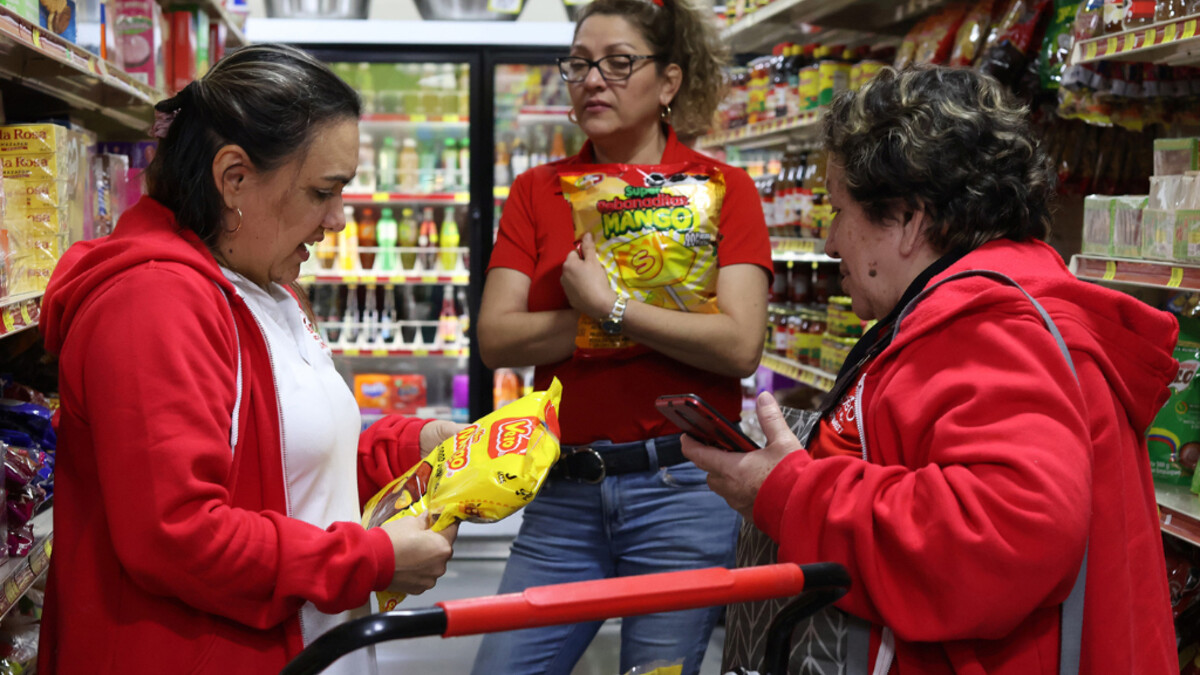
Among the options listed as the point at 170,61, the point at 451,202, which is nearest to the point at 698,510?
the point at 170,61

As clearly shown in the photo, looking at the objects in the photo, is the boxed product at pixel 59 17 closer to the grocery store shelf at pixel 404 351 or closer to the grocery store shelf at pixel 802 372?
the grocery store shelf at pixel 802 372

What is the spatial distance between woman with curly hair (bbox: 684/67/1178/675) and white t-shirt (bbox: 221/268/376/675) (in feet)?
1.62

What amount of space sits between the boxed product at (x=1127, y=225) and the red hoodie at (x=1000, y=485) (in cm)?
91

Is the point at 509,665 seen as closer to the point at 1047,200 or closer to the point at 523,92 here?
the point at 1047,200

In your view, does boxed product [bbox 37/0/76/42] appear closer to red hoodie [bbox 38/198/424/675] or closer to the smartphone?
red hoodie [bbox 38/198/424/675]

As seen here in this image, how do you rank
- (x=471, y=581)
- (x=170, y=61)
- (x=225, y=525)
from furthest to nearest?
(x=471, y=581)
(x=170, y=61)
(x=225, y=525)

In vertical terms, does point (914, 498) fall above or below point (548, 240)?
below

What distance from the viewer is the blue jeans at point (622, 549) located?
1.75m

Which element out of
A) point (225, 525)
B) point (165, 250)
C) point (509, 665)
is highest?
point (165, 250)

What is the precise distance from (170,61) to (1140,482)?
9.16ft

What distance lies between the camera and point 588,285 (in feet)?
5.70

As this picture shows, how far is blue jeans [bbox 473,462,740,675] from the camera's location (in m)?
1.75

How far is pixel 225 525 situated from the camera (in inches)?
41.0

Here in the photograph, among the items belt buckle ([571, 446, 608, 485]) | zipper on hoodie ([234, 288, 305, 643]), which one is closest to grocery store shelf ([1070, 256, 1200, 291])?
belt buckle ([571, 446, 608, 485])
